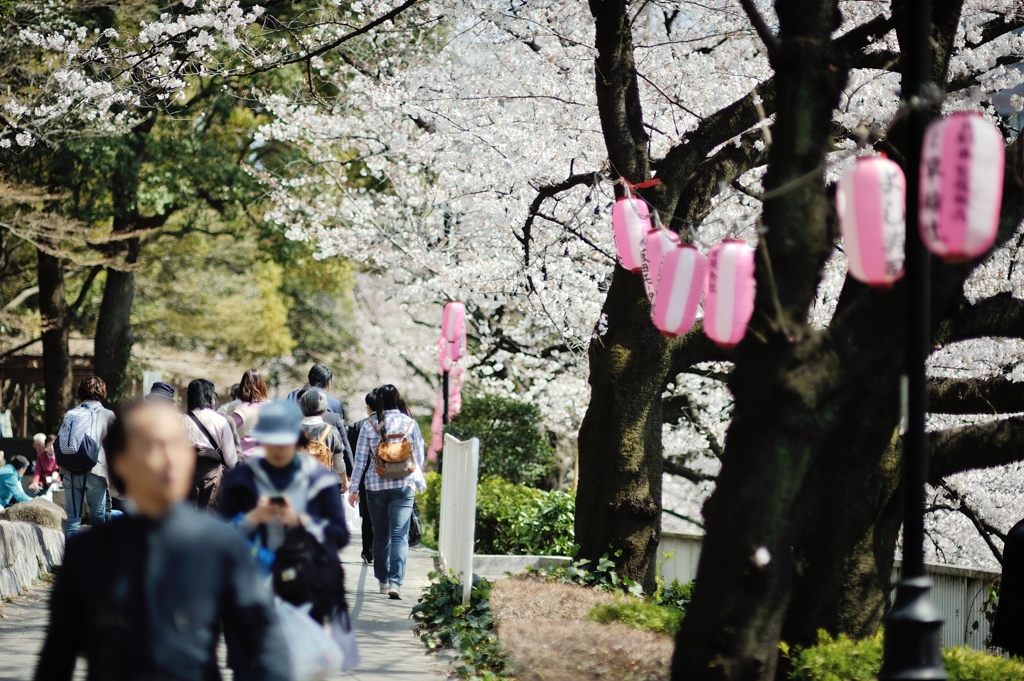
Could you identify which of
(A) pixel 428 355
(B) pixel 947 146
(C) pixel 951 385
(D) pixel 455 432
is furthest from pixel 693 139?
(A) pixel 428 355

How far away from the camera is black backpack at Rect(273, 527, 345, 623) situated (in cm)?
410

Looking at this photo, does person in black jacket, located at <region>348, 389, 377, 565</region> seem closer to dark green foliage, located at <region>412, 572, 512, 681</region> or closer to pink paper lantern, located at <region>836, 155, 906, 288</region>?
dark green foliage, located at <region>412, 572, 512, 681</region>

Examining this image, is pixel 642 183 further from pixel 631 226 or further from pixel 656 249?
pixel 656 249

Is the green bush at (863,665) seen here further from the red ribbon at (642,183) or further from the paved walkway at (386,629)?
the red ribbon at (642,183)

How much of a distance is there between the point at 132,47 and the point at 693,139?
924 cm

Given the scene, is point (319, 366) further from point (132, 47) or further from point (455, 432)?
point (132, 47)

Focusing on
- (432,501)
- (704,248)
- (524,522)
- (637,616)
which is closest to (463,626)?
(637,616)

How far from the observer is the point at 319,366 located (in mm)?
10031

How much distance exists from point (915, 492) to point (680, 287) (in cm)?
238

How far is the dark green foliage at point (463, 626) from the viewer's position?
7211 millimetres

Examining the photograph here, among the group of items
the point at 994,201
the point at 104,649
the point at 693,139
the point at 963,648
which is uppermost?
the point at 693,139

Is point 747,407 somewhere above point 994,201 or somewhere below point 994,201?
below

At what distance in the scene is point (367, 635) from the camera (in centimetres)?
812

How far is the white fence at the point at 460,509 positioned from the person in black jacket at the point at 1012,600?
3.95 meters
